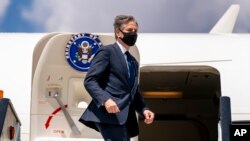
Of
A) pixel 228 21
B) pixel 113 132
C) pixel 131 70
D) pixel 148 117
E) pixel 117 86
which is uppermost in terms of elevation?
pixel 228 21

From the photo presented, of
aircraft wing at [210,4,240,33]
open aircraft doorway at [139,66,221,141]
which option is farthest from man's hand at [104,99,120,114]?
open aircraft doorway at [139,66,221,141]

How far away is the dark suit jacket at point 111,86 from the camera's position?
378 cm

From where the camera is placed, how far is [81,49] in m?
5.87

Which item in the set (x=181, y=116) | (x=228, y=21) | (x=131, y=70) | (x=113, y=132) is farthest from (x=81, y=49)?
(x=181, y=116)

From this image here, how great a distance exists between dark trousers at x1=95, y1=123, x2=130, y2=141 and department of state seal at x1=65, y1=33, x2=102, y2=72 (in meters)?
2.11

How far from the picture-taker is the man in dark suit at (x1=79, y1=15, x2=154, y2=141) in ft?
12.4

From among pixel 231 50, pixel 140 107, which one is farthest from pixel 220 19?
pixel 140 107

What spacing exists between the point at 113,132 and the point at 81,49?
2.22m

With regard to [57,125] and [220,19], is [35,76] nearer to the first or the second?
[57,125]

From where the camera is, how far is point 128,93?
388 centimetres

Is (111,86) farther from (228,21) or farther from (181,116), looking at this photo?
(181,116)

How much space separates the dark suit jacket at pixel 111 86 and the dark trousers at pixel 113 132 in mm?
39

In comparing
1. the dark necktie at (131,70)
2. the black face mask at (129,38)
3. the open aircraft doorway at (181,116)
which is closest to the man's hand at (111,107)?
the dark necktie at (131,70)

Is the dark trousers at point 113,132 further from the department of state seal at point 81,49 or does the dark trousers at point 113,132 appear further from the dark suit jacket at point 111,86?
the department of state seal at point 81,49
